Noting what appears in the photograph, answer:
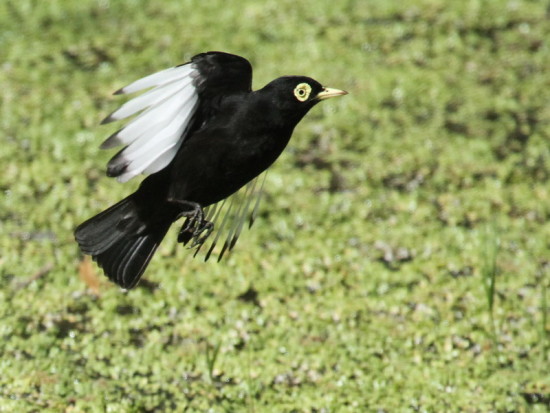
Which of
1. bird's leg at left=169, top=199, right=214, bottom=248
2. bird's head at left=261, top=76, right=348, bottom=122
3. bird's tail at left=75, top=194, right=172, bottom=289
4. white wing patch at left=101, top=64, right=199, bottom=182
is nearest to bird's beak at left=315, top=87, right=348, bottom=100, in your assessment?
bird's head at left=261, top=76, right=348, bottom=122

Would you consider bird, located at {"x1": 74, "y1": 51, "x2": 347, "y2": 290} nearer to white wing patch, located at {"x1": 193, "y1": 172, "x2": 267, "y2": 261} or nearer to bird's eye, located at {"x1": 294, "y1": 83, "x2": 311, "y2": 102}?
bird's eye, located at {"x1": 294, "y1": 83, "x2": 311, "y2": 102}

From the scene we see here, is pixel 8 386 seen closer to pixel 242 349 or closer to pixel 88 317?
pixel 88 317

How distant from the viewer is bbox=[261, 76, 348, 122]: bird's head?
3484 mm

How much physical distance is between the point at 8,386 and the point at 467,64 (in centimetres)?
412

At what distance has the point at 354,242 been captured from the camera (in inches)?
220

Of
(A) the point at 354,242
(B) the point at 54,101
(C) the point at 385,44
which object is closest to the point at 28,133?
(B) the point at 54,101

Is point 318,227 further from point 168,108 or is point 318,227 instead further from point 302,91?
point 168,108

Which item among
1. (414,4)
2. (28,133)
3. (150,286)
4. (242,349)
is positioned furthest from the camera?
(414,4)

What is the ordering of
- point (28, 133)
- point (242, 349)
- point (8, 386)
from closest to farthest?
point (8, 386), point (242, 349), point (28, 133)

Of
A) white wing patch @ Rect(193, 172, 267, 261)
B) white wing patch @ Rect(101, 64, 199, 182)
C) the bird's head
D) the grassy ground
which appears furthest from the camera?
the grassy ground

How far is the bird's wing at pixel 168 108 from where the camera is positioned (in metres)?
3.35

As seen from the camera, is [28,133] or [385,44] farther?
[385,44]

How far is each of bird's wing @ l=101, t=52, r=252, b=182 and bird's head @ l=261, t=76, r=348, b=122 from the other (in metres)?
0.16

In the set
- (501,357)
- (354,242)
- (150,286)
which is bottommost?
(501,357)
